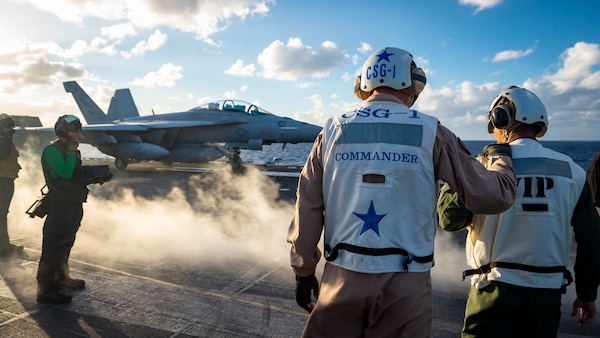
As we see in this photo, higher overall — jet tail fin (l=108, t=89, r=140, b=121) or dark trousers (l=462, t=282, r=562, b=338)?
jet tail fin (l=108, t=89, r=140, b=121)

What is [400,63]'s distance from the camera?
2.28m

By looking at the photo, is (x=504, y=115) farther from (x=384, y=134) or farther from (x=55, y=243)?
(x=55, y=243)

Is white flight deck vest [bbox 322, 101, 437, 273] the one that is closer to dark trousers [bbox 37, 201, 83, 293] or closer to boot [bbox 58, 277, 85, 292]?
dark trousers [bbox 37, 201, 83, 293]

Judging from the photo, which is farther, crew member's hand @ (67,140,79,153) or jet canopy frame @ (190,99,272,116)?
jet canopy frame @ (190,99,272,116)

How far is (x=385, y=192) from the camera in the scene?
2012mm

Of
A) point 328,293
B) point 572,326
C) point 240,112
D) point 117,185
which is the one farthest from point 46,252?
point 240,112

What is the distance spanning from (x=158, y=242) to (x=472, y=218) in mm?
5765

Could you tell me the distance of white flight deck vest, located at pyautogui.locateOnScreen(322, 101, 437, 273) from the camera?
6.57 ft

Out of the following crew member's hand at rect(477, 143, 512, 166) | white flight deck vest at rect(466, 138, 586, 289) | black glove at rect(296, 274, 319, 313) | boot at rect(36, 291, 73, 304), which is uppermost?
crew member's hand at rect(477, 143, 512, 166)

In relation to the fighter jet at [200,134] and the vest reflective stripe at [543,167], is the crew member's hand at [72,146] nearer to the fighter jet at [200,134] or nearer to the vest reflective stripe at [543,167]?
the vest reflective stripe at [543,167]

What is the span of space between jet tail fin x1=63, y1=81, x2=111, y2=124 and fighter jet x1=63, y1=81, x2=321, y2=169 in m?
Answer: 6.48

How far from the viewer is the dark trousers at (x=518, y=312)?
231 cm

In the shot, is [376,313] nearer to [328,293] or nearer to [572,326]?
[328,293]

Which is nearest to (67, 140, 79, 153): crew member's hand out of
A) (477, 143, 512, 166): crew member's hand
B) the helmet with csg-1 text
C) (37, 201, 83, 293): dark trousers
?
(37, 201, 83, 293): dark trousers
